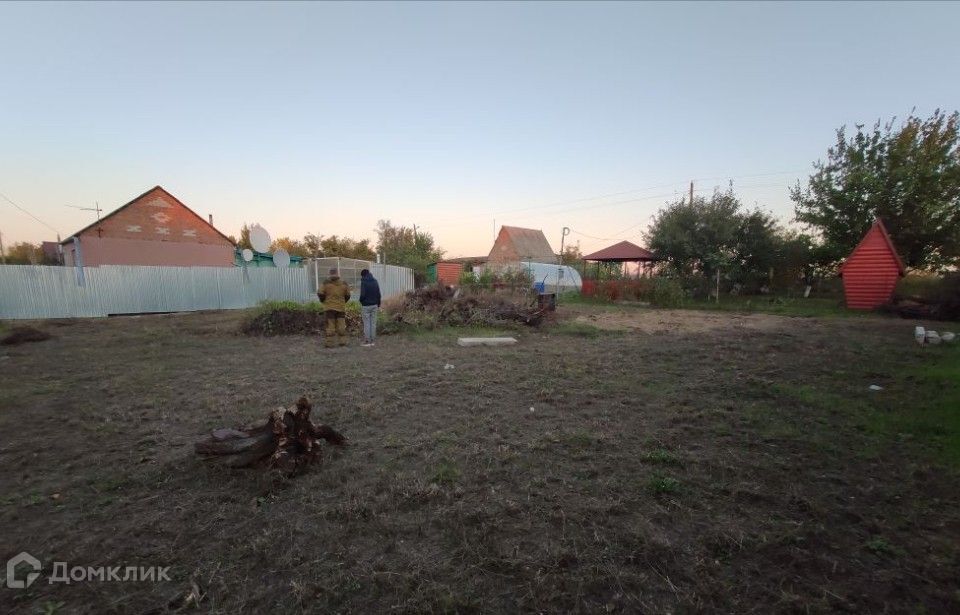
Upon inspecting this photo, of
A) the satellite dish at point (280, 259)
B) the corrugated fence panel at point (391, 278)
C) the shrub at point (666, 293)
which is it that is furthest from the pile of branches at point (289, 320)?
the shrub at point (666, 293)

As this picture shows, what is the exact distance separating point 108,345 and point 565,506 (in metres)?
10.3

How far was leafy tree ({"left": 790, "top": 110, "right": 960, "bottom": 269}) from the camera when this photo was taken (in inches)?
662

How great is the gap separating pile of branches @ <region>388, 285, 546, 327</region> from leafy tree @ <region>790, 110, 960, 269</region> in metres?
18.3

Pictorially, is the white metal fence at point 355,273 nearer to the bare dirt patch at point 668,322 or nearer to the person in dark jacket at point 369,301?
the bare dirt patch at point 668,322

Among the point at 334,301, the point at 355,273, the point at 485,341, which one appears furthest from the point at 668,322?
the point at 355,273

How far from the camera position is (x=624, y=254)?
892 inches

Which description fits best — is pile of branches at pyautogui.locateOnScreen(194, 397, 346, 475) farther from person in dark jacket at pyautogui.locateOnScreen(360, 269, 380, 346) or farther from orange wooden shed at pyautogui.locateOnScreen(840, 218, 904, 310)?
orange wooden shed at pyautogui.locateOnScreen(840, 218, 904, 310)

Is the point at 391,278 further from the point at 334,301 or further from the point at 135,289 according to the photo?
the point at 334,301

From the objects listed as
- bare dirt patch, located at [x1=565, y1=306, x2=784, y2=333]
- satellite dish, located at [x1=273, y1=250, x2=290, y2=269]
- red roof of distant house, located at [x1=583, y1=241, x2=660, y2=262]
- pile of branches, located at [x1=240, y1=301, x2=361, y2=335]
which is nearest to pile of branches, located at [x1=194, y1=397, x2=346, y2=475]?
pile of branches, located at [x1=240, y1=301, x2=361, y2=335]

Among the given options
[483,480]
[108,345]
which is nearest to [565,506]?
[483,480]

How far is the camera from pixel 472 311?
445 inches

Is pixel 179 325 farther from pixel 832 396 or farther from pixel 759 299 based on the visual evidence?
pixel 759 299

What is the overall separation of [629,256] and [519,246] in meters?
20.4

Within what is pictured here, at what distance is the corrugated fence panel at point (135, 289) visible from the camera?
1188cm
